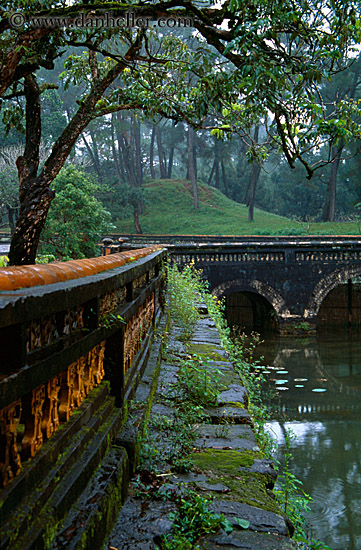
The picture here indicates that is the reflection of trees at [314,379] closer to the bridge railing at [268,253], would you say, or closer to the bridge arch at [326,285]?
the bridge arch at [326,285]

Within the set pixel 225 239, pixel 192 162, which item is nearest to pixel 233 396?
pixel 225 239

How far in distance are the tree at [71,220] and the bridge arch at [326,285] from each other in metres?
8.11

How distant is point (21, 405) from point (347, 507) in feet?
14.2

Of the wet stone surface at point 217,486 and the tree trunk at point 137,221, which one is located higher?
the tree trunk at point 137,221

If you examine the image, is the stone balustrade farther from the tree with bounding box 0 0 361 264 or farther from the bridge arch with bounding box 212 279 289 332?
the bridge arch with bounding box 212 279 289 332

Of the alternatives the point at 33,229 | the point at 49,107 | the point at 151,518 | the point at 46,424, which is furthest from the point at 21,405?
the point at 49,107

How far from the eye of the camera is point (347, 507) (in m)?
4.74

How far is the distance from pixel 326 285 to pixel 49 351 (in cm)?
1630

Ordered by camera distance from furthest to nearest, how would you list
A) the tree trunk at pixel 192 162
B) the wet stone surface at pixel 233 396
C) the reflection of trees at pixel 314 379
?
the tree trunk at pixel 192 162
the reflection of trees at pixel 314 379
the wet stone surface at pixel 233 396

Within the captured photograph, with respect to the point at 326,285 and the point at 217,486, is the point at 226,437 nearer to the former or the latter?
the point at 217,486

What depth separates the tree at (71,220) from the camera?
55.2ft

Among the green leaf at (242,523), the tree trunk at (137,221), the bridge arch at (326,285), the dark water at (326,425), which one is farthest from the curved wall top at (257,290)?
the tree trunk at (137,221)

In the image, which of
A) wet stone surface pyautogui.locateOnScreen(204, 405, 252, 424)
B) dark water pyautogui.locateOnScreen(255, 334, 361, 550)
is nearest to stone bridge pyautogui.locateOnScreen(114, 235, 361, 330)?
dark water pyautogui.locateOnScreen(255, 334, 361, 550)

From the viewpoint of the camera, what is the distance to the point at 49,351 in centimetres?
149
